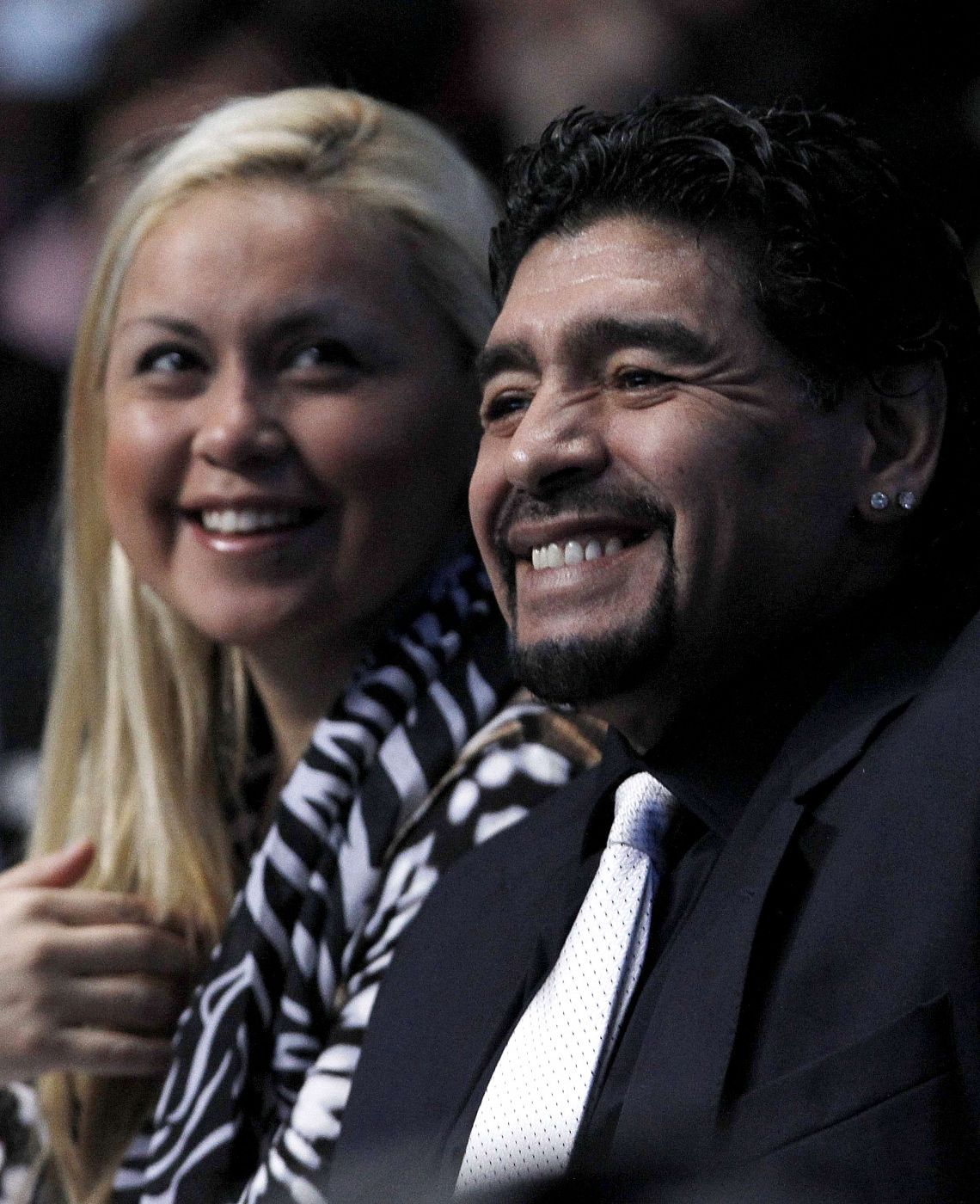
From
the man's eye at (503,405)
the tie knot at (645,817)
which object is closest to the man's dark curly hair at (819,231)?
the man's eye at (503,405)

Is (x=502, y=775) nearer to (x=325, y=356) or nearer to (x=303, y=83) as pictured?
(x=325, y=356)

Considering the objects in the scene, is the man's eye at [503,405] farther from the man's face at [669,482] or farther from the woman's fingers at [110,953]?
the woman's fingers at [110,953]

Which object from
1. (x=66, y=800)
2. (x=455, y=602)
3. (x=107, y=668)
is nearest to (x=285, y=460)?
(x=455, y=602)

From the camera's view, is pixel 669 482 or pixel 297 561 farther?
pixel 297 561

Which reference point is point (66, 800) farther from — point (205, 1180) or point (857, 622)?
point (857, 622)

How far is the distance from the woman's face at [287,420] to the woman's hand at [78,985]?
0.27 m

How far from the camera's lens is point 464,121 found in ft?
5.91

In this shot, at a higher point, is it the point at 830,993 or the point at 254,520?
the point at 254,520

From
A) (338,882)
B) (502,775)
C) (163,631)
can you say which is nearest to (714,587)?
(502,775)

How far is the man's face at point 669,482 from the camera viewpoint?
3.38 ft

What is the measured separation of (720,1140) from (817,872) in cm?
15

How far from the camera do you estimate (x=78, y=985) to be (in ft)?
4.84

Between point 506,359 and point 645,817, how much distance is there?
30cm

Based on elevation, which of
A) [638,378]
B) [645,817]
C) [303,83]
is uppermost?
[303,83]
